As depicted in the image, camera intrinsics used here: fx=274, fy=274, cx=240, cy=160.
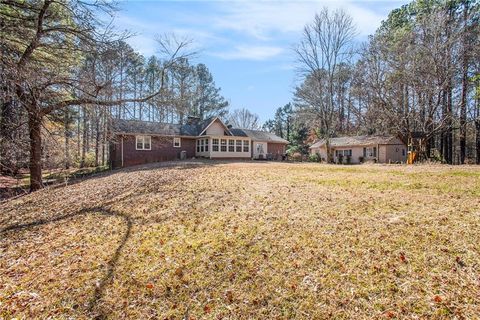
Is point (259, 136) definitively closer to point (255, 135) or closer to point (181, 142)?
point (255, 135)

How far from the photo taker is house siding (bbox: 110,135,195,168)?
2270 centimetres

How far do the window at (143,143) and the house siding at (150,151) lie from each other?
10.2 inches

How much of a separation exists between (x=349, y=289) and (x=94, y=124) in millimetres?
10904

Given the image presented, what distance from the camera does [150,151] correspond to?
24000 mm

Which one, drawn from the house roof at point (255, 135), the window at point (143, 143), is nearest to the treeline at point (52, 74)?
the window at point (143, 143)

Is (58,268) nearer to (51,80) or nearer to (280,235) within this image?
(280,235)

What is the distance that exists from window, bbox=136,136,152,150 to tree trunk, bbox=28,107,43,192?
10922 millimetres

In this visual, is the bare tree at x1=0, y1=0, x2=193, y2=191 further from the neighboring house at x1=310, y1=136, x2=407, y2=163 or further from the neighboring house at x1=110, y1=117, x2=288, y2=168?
the neighboring house at x1=310, y1=136, x2=407, y2=163

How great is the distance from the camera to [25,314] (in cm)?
379

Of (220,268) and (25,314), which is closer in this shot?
(25,314)

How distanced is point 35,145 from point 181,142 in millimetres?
16181

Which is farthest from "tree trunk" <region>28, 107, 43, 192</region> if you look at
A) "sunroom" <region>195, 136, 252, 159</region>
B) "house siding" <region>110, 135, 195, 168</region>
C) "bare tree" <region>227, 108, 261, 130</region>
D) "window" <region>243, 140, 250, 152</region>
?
"bare tree" <region>227, 108, 261, 130</region>

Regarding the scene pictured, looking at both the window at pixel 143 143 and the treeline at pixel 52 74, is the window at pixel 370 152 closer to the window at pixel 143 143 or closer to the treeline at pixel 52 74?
the window at pixel 143 143

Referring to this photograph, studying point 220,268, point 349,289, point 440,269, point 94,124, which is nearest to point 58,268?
point 220,268
